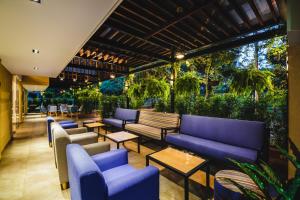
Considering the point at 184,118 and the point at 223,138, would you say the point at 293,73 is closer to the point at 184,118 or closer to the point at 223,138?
the point at 223,138

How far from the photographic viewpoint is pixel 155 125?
196 inches

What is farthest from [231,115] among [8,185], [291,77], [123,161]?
[8,185]

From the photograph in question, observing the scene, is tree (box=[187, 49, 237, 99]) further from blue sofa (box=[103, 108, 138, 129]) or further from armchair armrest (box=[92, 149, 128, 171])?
armchair armrest (box=[92, 149, 128, 171])

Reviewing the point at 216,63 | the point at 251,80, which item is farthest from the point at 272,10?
the point at 216,63

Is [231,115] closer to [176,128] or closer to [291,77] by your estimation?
[176,128]

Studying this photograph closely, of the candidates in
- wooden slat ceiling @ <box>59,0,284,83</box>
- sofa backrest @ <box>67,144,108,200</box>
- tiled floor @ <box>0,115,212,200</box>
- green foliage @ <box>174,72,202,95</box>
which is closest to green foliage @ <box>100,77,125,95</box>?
wooden slat ceiling @ <box>59,0,284,83</box>

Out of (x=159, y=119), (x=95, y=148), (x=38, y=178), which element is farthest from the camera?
(x=159, y=119)

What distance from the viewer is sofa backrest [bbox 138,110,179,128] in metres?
4.51

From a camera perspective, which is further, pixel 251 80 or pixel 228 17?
pixel 228 17

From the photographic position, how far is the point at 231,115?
3.81 metres

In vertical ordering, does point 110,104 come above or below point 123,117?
above

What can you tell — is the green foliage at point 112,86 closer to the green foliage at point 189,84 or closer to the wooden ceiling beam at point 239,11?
the green foliage at point 189,84

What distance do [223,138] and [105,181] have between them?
8.70 feet

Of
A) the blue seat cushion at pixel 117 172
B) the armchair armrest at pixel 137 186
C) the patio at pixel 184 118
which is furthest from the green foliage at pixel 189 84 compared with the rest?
the armchair armrest at pixel 137 186
